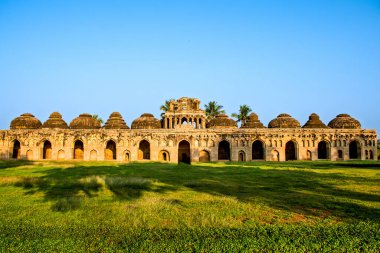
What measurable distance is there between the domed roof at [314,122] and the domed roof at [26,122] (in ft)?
159

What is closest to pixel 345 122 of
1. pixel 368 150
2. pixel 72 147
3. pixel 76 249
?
pixel 368 150

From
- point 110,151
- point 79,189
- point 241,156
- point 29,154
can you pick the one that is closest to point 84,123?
point 110,151

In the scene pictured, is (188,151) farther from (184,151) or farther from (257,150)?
(257,150)

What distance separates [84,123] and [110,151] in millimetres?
7139

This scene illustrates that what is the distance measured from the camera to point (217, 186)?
1638 centimetres

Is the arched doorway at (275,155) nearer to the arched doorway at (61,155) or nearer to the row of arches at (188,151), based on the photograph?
the row of arches at (188,151)

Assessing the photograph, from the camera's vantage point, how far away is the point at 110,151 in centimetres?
4869

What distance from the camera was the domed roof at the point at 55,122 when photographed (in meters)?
49.9

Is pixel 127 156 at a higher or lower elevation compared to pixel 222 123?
lower

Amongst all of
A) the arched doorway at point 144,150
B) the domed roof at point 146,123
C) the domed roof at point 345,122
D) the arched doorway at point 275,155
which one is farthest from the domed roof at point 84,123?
the domed roof at point 345,122

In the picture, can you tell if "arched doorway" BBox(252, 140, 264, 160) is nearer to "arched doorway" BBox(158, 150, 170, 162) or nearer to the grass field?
"arched doorway" BBox(158, 150, 170, 162)

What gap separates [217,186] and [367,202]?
739 centimetres

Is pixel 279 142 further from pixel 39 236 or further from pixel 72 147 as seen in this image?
pixel 39 236

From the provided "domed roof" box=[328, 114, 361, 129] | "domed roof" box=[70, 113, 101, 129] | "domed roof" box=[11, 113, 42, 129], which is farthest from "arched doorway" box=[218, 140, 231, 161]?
"domed roof" box=[11, 113, 42, 129]
